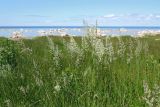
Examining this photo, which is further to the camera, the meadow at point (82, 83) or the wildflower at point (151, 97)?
the meadow at point (82, 83)

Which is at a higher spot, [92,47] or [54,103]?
[92,47]

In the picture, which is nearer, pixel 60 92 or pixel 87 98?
pixel 87 98

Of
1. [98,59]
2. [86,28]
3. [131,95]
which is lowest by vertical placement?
[131,95]

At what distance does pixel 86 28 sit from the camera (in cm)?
746

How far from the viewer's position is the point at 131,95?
8.27m

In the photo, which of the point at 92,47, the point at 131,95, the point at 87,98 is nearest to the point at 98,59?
the point at 92,47

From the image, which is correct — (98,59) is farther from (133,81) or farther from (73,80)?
(133,81)

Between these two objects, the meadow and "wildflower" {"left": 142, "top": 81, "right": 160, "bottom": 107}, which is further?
the meadow

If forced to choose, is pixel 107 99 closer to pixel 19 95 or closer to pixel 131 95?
pixel 131 95

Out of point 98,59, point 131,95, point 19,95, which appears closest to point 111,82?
point 131,95

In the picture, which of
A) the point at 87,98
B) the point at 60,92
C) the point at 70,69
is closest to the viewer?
the point at 87,98

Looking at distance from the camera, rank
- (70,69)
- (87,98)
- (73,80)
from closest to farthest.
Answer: (87,98) < (73,80) < (70,69)

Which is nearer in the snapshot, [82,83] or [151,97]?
[151,97]

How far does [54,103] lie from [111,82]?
137 centimetres
